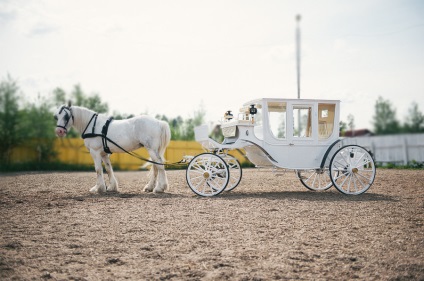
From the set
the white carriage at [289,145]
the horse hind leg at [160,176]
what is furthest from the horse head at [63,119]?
the white carriage at [289,145]

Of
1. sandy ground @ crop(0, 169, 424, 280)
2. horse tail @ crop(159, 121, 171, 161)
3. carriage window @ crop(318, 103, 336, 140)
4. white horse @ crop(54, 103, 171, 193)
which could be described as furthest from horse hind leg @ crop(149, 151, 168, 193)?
carriage window @ crop(318, 103, 336, 140)

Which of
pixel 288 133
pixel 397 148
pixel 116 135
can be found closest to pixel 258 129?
pixel 288 133

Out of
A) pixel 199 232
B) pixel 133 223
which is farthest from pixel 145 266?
pixel 133 223

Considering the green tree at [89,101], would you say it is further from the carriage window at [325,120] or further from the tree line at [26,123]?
the carriage window at [325,120]

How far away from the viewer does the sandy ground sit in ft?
11.1

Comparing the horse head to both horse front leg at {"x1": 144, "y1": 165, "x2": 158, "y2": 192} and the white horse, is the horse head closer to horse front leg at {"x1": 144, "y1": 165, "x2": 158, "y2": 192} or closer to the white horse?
the white horse

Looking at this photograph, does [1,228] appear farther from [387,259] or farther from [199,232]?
[387,259]

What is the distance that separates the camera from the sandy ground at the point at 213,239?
337cm

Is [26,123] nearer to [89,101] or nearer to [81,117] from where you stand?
[89,101]

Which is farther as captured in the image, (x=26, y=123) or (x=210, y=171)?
(x=26, y=123)

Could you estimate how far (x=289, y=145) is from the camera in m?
8.00

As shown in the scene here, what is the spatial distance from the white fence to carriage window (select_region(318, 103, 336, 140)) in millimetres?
8923

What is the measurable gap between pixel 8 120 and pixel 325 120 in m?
13.9

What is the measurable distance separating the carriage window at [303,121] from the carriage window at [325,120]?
0.24 meters
